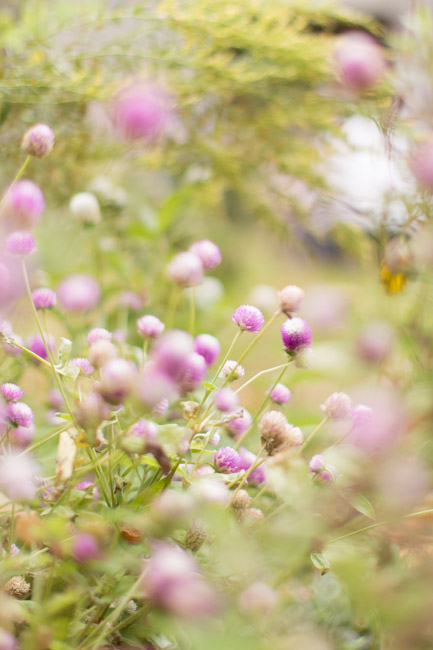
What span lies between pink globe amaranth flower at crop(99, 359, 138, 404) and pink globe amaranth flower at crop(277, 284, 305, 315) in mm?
110

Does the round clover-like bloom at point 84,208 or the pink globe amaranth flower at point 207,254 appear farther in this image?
the round clover-like bloom at point 84,208

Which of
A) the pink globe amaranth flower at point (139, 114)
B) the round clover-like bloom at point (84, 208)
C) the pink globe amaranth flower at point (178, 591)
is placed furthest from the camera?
the round clover-like bloom at point (84, 208)

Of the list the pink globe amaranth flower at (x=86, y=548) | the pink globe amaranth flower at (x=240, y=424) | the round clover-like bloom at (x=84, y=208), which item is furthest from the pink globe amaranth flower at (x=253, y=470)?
the round clover-like bloom at (x=84, y=208)

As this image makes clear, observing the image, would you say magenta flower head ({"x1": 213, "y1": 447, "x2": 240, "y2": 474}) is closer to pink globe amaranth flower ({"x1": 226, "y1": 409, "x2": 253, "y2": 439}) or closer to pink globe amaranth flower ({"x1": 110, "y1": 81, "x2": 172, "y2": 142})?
pink globe amaranth flower ({"x1": 226, "y1": 409, "x2": 253, "y2": 439})

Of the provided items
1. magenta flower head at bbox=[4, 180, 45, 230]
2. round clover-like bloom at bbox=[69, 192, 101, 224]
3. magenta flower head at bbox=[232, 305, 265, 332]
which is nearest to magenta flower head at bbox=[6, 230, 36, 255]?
magenta flower head at bbox=[4, 180, 45, 230]

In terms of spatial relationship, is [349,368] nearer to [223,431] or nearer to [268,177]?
[223,431]

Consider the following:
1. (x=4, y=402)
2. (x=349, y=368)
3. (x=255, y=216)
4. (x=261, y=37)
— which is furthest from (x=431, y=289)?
(x=255, y=216)

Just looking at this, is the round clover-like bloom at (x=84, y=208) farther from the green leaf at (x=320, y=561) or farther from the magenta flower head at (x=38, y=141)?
the green leaf at (x=320, y=561)

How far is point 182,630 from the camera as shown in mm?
216

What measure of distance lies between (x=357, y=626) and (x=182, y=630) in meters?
0.19

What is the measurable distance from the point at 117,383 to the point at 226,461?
97mm

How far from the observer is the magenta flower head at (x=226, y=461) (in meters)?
0.28

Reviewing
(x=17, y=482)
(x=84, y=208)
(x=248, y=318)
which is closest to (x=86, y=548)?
(x=17, y=482)

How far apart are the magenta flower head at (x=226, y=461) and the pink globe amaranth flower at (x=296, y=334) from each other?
0.06 meters
